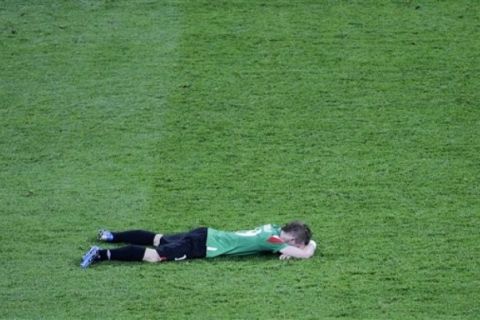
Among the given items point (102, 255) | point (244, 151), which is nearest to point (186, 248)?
point (102, 255)

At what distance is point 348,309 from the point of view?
28.5 feet

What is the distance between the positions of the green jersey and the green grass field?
101 mm

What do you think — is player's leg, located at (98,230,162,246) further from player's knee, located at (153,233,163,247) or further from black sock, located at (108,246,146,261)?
black sock, located at (108,246,146,261)

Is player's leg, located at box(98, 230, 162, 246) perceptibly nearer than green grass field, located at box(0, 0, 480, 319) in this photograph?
No

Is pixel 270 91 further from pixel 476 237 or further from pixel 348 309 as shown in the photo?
pixel 348 309

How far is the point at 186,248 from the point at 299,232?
88 cm

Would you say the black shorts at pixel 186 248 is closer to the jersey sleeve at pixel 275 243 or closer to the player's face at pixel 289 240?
the jersey sleeve at pixel 275 243

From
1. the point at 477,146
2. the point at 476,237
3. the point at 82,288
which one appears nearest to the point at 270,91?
the point at 477,146

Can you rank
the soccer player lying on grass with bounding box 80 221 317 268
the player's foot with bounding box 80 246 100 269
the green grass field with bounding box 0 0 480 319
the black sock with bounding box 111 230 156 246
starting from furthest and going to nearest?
the black sock with bounding box 111 230 156 246 < the soccer player lying on grass with bounding box 80 221 317 268 < the player's foot with bounding box 80 246 100 269 < the green grass field with bounding box 0 0 480 319

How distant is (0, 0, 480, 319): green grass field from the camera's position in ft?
29.5

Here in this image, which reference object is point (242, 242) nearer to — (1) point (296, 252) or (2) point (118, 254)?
(1) point (296, 252)

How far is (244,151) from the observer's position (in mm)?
11469

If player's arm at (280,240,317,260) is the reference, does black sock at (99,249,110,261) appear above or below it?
above

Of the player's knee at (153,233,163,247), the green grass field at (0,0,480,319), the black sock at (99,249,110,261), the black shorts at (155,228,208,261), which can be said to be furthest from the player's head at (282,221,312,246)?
the black sock at (99,249,110,261)
